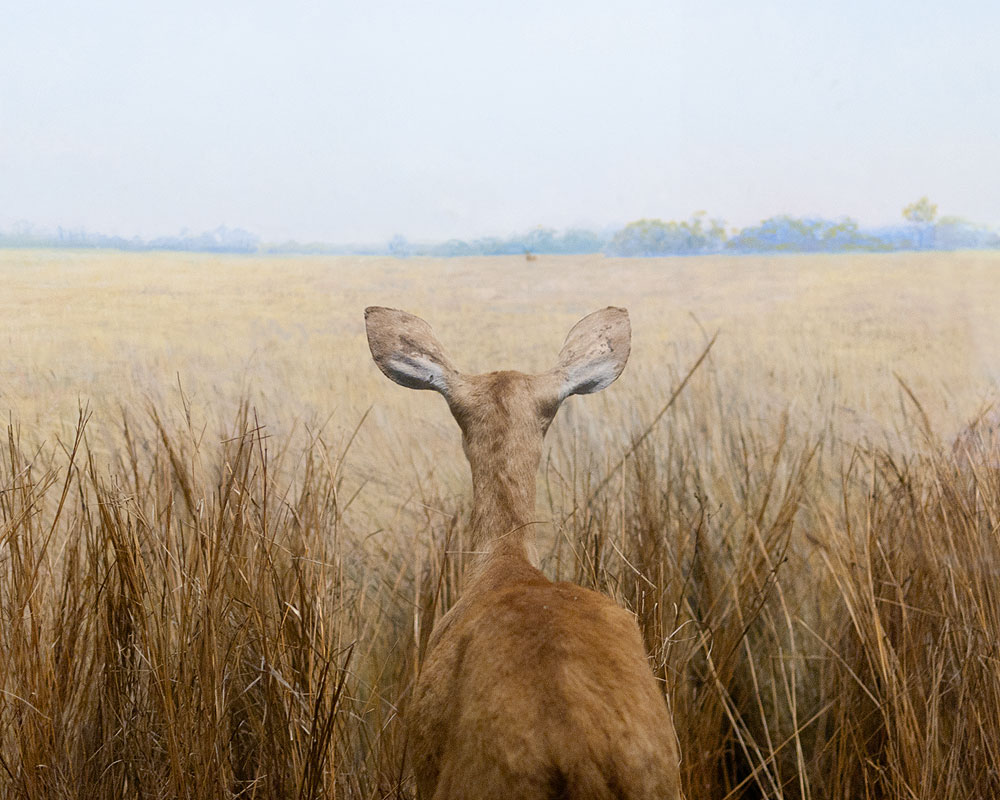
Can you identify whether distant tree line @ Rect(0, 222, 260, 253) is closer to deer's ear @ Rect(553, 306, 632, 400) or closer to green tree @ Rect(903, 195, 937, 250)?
deer's ear @ Rect(553, 306, 632, 400)

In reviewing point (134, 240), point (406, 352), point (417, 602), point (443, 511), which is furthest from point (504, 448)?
point (134, 240)

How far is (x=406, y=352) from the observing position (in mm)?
1543

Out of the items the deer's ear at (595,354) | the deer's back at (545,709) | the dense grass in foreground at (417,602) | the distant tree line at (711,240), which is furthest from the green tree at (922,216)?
the deer's back at (545,709)

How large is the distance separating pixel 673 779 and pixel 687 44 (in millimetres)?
1781

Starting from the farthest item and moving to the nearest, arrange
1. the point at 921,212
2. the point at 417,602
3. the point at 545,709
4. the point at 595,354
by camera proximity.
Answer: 1. the point at 921,212
2. the point at 417,602
3. the point at 595,354
4. the point at 545,709

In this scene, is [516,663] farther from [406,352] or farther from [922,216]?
[922,216]

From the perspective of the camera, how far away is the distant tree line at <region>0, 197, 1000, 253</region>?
2.22 m

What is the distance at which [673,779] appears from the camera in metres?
1.14

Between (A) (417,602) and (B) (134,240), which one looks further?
(B) (134,240)

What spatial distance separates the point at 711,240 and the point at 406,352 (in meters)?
1.10

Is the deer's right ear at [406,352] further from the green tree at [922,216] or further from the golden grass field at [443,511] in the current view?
the green tree at [922,216]

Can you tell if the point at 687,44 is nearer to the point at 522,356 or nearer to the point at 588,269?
the point at 588,269

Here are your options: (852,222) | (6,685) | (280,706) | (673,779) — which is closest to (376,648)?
(280,706)

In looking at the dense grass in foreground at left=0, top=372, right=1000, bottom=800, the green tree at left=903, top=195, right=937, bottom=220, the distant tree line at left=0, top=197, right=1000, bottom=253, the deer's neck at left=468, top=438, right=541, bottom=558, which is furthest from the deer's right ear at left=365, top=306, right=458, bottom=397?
the green tree at left=903, top=195, right=937, bottom=220
